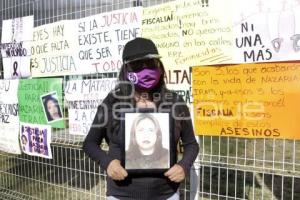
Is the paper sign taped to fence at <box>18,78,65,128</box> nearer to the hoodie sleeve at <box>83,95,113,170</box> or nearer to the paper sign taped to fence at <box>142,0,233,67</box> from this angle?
the paper sign taped to fence at <box>142,0,233,67</box>

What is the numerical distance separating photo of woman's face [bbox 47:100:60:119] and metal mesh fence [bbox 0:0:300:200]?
7.4 inches

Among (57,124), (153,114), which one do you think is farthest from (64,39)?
(153,114)

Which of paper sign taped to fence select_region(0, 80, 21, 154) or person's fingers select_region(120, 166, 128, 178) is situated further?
paper sign taped to fence select_region(0, 80, 21, 154)

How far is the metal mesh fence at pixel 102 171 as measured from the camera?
3.66 metres

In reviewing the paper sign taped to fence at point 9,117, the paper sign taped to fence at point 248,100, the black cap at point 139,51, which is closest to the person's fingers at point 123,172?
the black cap at point 139,51

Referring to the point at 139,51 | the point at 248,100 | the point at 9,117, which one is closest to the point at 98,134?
the point at 139,51

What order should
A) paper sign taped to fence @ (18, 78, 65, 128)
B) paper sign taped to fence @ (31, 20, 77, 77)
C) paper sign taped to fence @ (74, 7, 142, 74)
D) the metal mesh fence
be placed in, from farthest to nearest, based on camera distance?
1. paper sign taped to fence @ (18, 78, 65, 128)
2. paper sign taped to fence @ (31, 20, 77, 77)
3. paper sign taped to fence @ (74, 7, 142, 74)
4. the metal mesh fence

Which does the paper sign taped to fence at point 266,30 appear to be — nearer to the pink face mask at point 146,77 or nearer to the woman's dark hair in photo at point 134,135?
the pink face mask at point 146,77

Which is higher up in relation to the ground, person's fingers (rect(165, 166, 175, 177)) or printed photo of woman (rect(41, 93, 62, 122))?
printed photo of woman (rect(41, 93, 62, 122))

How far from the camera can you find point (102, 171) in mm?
5062

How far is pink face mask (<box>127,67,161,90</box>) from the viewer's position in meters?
2.99

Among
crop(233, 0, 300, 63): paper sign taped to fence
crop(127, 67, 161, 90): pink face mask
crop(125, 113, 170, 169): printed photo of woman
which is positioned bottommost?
crop(125, 113, 170, 169): printed photo of woman

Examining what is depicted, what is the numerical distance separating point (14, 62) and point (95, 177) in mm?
1840

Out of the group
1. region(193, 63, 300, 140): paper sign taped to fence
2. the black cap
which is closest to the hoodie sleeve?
the black cap
